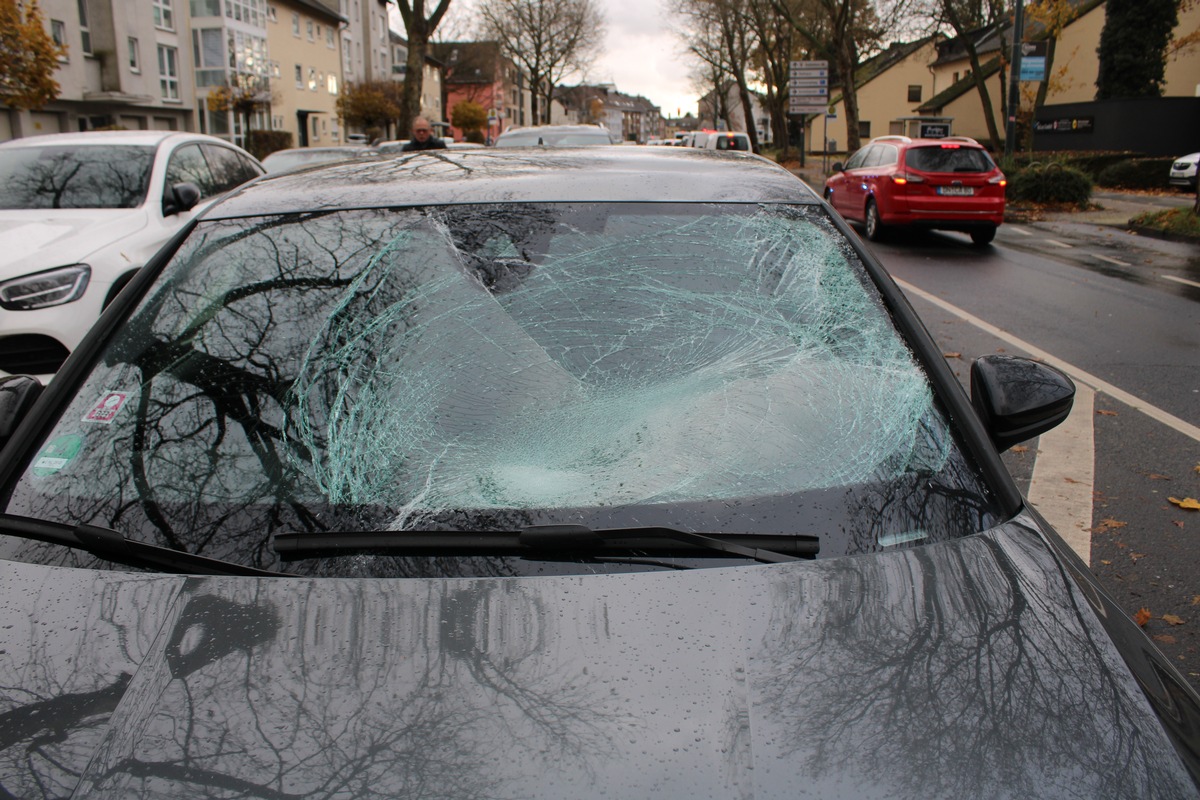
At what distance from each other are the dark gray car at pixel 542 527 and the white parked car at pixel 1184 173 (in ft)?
91.7

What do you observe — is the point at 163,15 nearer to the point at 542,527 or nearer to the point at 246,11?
the point at 246,11

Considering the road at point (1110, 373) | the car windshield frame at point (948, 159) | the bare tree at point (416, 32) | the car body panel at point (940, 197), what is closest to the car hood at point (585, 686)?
the road at point (1110, 373)

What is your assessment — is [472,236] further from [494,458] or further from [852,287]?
[852,287]

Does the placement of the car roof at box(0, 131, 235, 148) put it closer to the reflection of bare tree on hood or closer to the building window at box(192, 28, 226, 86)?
the reflection of bare tree on hood

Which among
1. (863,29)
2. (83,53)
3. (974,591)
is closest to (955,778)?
(974,591)

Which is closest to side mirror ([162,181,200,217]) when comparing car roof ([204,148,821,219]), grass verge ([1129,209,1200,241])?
car roof ([204,148,821,219])

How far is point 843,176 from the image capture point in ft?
63.2

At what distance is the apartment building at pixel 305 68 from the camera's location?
5700cm

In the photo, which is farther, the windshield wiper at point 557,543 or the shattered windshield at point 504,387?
the shattered windshield at point 504,387

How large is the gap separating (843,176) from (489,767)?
19244mm

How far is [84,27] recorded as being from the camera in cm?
3869

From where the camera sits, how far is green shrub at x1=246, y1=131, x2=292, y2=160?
4816cm

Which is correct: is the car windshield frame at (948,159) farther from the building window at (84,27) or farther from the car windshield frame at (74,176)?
the building window at (84,27)

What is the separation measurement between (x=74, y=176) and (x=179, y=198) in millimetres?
1303
